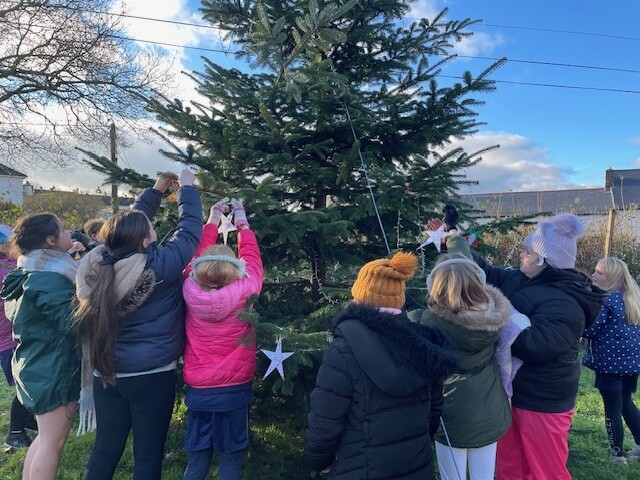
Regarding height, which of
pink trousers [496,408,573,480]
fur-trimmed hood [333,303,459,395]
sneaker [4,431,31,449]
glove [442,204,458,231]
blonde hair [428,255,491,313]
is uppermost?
glove [442,204,458,231]

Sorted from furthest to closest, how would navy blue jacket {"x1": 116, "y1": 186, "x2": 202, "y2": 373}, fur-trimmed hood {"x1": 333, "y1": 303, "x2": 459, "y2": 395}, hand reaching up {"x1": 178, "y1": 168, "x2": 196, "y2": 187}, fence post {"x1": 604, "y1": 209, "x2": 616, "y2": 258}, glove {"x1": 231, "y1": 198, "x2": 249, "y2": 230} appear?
fence post {"x1": 604, "y1": 209, "x2": 616, "y2": 258}, glove {"x1": 231, "y1": 198, "x2": 249, "y2": 230}, hand reaching up {"x1": 178, "y1": 168, "x2": 196, "y2": 187}, navy blue jacket {"x1": 116, "y1": 186, "x2": 202, "y2": 373}, fur-trimmed hood {"x1": 333, "y1": 303, "x2": 459, "y2": 395}

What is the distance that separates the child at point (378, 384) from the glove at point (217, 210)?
4.60 ft

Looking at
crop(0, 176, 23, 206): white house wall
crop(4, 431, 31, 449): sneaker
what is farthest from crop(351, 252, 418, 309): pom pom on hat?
crop(0, 176, 23, 206): white house wall

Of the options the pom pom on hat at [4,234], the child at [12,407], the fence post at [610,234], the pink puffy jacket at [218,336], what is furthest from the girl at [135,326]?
the fence post at [610,234]

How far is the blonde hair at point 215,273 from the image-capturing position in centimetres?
265

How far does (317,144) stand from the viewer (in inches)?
151

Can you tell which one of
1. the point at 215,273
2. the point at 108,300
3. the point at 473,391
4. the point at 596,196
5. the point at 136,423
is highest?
the point at 596,196

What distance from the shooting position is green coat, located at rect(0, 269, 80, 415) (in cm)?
291

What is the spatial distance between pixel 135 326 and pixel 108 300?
0.25 m

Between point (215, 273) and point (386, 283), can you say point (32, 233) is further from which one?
point (386, 283)

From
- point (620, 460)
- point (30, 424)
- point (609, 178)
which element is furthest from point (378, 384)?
point (609, 178)

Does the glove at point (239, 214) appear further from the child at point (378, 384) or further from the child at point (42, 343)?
the child at point (378, 384)

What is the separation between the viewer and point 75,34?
14320 millimetres

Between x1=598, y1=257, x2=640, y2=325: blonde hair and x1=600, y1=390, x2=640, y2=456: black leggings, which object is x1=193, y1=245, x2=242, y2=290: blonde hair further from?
x1=600, y1=390, x2=640, y2=456: black leggings
